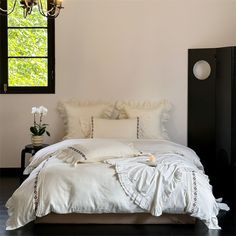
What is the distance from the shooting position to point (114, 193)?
3.50m

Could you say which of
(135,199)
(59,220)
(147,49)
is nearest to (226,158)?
(147,49)

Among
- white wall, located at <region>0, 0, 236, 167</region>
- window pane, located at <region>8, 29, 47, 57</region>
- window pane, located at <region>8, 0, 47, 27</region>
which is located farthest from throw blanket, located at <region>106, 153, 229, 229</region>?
window pane, located at <region>8, 0, 47, 27</region>

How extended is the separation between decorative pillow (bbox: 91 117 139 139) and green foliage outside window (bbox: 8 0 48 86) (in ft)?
3.59

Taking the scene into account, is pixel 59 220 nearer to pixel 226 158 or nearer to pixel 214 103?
pixel 226 158

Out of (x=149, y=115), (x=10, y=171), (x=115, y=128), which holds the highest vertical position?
(x=149, y=115)

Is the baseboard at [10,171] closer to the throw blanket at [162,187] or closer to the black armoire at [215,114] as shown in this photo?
the black armoire at [215,114]

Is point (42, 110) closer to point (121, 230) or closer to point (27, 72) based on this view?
point (27, 72)

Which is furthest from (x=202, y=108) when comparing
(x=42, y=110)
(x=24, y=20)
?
(x=24, y=20)

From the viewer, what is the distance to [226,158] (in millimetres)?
5242

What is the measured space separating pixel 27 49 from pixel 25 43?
9 cm

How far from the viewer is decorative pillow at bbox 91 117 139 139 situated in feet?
16.8

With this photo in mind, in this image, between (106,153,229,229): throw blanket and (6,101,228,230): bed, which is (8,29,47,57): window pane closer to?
(6,101,228,230): bed

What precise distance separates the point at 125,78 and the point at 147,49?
1.60 ft

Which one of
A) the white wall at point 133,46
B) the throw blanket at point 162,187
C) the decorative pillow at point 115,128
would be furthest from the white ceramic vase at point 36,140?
the throw blanket at point 162,187
